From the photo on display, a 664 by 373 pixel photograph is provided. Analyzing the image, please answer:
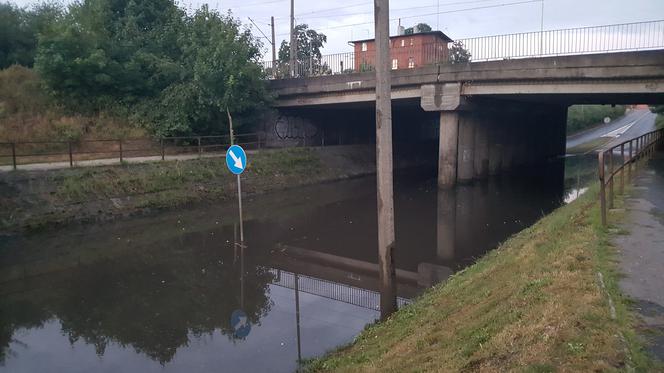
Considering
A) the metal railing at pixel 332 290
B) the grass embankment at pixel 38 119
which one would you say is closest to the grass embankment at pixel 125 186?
the grass embankment at pixel 38 119

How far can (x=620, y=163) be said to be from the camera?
69.8ft

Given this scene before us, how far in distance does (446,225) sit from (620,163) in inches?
324

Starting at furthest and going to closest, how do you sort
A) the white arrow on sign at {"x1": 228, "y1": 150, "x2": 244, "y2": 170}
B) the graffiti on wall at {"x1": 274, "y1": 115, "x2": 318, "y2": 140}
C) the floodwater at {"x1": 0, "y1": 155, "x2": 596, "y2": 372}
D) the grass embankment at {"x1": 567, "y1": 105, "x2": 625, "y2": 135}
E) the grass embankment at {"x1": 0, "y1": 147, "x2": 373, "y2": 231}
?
the grass embankment at {"x1": 567, "y1": 105, "x2": 625, "y2": 135} → the graffiti on wall at {"x1": 274, "y1": 115, "x2": 318, "y2": 140} → the grass embankment at {"x1": 0, "y1": 147, "x2": 373, "y2": 231} → the white arrow on sign at {"x1": 228, "y1": 150, "x2": 244, "y2": 170} → the floodwater at {"x1": 0, "y1": 155, "x2": 596, "y2": 372}

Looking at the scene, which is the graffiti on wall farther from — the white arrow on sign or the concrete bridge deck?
the white arrow on sign

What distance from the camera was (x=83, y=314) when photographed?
10.1 metres

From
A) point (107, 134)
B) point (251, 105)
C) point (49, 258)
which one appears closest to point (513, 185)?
point (251, 105)

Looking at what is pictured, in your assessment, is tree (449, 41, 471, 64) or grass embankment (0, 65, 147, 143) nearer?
grass embankment (0, 65, 147, 143)

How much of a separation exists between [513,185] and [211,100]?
17135 mm

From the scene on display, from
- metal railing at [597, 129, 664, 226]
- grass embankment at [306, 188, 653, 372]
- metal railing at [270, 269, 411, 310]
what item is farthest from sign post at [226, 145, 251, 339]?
metal railing at [597, 129, 664, 226]

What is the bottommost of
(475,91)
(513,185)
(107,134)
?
(513,185)

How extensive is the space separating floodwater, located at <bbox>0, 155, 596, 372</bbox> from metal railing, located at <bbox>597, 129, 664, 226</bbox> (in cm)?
337

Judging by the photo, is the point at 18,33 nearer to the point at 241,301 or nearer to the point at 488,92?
the point at 488,92

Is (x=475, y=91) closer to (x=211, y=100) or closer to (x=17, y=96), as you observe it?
(x=211, y=100)

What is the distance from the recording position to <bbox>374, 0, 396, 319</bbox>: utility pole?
836 cm
